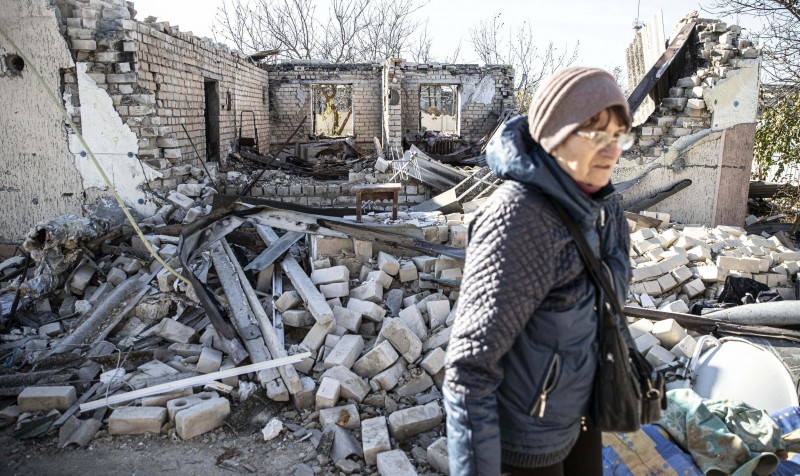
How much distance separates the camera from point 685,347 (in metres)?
3.86

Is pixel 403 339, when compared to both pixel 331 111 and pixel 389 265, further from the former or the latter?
pixel 331 111

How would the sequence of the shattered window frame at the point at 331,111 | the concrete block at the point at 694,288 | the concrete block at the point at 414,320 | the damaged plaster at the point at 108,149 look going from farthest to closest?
A: the shattered window frame at the point at 331,111
the damaged plaster at the point at 108,149
the concrete block at the point at 694,288
the concrete block at the point at 414,320

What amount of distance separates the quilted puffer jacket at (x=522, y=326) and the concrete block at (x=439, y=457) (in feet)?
5.32

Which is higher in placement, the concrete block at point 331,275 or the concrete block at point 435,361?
the concrete block at point 331,275

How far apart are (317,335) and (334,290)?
21.9 inches

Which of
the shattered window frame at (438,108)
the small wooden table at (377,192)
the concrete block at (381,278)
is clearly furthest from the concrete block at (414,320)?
the shattered window frame at (438,108)

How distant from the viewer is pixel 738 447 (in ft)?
8.73

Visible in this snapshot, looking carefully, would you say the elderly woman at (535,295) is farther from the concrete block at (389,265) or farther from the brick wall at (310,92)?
the brick wall at (310,92)

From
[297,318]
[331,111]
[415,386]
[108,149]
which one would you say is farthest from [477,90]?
[415,386]

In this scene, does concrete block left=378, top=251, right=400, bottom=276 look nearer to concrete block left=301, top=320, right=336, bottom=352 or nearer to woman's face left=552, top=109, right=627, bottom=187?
concrete block left=301, top=320, right=336, bottom=352

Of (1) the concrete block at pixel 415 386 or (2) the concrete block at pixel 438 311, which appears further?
(2) the concrete block at pixel 438 311

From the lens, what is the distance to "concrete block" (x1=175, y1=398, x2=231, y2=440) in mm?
3318

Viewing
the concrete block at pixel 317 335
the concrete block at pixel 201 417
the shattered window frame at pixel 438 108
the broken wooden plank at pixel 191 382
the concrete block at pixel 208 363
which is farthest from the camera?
the shattered window frame at pixel 438 108

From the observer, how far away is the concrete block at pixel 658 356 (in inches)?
149
